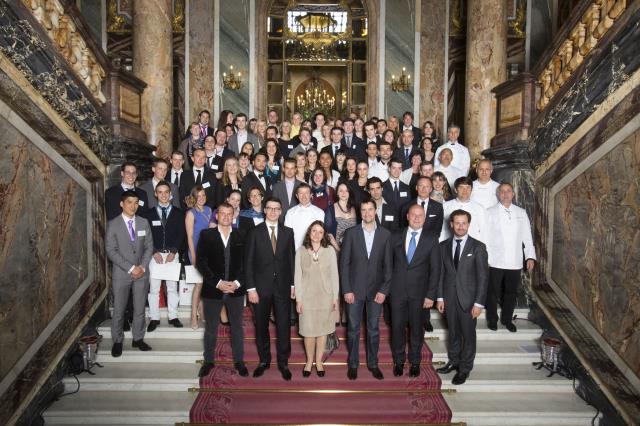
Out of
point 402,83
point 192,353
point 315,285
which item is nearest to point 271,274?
point 315,285

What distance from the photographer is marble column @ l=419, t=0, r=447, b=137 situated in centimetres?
1262

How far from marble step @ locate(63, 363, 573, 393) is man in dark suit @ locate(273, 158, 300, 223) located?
2.06 m

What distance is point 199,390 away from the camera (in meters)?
5.07

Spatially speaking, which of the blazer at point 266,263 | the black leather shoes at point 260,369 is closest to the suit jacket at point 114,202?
the blazer at point 266,263

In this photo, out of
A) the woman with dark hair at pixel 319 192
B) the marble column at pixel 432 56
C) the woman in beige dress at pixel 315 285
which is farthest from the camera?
the marble column at pixel 432 56

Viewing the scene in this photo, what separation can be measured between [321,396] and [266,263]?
1.48m

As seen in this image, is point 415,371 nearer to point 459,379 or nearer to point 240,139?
point 459,379

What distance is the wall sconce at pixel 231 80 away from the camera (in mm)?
12508

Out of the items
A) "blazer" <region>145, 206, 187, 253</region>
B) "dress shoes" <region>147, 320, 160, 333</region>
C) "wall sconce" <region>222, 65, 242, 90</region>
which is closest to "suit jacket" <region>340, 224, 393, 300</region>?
"blazer" <region>145, 206, 187, 253</region>

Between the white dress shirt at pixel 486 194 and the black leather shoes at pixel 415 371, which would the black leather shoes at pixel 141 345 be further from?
the white dress shirt at pixel 486 194

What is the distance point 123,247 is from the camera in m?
5.43

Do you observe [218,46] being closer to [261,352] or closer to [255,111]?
[255,111]

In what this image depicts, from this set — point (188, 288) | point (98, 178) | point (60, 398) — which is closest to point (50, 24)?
point (98, 178)

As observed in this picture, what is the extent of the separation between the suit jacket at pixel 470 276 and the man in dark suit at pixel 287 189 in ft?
7.17
